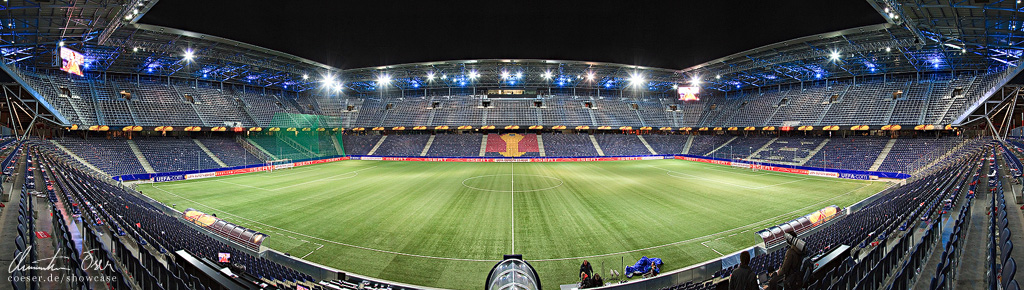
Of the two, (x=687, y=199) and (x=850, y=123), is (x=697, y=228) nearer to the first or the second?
(x=687, y=199)

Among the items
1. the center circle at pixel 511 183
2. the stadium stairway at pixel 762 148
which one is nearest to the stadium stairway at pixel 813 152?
the stadium stairway at pixel 762 148

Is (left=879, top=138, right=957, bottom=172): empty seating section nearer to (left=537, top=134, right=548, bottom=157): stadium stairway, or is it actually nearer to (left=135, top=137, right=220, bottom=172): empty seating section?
(left=537, top=134, right=548, bottom=157): stadium stairway

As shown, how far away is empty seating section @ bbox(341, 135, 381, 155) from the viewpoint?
55.0 m

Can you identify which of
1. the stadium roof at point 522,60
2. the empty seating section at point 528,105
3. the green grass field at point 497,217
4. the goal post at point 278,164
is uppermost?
the stadium roof at point 522,60

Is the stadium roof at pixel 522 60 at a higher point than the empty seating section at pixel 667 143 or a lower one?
higher

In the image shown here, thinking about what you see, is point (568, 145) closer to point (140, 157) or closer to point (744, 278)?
point (140, 157)

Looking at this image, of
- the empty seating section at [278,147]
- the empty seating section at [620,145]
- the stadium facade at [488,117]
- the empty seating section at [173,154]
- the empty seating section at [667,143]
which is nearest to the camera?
the stadium facade at [488,117]

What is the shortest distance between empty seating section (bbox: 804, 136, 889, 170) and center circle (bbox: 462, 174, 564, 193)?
25.6m

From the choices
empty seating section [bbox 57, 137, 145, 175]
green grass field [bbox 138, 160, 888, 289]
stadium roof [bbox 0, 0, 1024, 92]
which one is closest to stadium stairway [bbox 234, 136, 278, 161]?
stadium roof [bbox 0, 0, 1024, 92]

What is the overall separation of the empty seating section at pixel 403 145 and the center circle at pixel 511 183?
25449 millimetres

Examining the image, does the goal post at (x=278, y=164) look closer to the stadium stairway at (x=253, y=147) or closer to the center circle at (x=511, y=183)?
the stadium stairway at (x=253, y=147)

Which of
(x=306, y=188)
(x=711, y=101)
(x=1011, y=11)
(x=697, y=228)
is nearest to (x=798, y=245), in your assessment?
(x=697, y=228)

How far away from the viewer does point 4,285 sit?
420cm

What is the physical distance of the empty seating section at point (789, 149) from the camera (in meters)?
38.4
